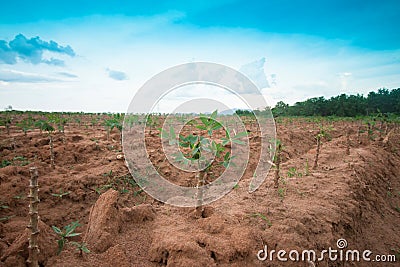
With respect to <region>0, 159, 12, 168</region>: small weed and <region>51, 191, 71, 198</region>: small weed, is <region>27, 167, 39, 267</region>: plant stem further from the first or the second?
<region>0, 159, 12, 168</region>: small weed

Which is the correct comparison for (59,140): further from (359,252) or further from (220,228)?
(359,252)

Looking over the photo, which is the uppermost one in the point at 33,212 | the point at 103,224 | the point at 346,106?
the point at 346,106

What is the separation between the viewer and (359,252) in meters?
3.69

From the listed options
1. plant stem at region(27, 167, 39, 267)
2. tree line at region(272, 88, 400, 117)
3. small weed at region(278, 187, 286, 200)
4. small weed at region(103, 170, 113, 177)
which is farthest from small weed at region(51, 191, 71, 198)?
tree line at region(272, 88, 400, 117)

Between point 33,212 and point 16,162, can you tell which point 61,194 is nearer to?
point 16,162

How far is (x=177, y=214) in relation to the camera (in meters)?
3.17

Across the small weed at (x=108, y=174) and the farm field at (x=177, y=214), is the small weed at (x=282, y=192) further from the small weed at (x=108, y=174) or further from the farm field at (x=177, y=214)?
the small weed at (x=108, y=174)

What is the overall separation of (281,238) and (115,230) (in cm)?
177

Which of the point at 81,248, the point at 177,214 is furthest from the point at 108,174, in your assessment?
the point at 81,248

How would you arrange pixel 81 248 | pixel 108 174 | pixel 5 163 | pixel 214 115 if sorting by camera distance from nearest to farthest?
pixel 81 248, pixel 214 115, pixel 108 174, pixel 5 163

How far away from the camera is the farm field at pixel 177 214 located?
2.36m

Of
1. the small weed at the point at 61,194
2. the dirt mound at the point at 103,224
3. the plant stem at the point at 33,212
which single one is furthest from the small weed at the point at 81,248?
the small weed at the point at 61,194

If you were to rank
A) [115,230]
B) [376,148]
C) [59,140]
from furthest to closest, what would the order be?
[376,148] → [59,140] → [115,230]

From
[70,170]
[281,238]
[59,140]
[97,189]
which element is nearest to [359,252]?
[281,238]
